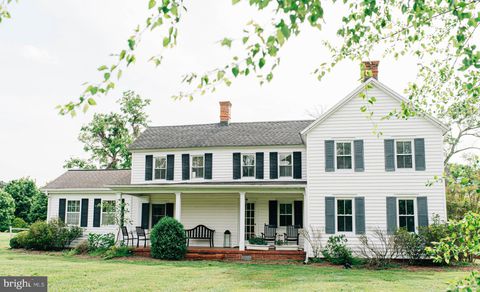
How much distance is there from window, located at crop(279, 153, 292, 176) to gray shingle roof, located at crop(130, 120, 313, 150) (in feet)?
2.26

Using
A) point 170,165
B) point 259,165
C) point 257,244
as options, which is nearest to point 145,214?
point 170,165

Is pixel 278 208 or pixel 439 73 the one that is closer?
pixel 439 73

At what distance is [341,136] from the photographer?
57.7 feet

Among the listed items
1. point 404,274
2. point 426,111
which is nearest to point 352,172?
point 404,274

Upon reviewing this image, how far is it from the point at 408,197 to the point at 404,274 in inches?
164

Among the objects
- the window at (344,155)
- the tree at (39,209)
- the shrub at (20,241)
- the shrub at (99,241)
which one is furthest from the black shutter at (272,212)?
the tree at (39,209)

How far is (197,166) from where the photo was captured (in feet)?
68.9

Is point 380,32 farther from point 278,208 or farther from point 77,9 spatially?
point 278,208

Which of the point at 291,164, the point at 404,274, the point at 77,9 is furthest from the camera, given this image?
the point at 291,164

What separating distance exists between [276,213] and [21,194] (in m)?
29.9

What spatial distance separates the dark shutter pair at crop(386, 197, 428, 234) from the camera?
53.6ft

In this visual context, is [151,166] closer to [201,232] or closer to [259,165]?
[201,232]

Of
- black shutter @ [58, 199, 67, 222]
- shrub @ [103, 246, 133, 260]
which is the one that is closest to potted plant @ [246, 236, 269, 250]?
shrub @ [103, 246, 133, 260]

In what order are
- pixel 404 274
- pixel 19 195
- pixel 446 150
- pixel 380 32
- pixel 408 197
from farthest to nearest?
1. pixel 19 195
2. pixel 446 150
3. pixel 408 197
4. pixel 404 274
5. pixel 380 32
